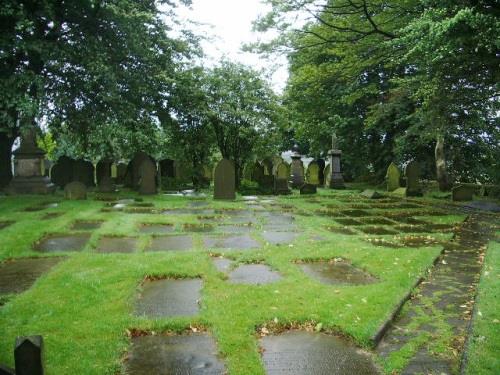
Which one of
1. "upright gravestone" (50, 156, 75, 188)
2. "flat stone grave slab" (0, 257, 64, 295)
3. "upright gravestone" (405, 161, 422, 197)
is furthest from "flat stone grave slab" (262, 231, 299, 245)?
"upright gravestone" (50, 156, 75, 188)

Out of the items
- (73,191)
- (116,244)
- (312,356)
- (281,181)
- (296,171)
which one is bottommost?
(312,356)

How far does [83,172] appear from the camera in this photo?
61.4 feet

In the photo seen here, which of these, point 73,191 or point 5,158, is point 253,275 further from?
point 5,158

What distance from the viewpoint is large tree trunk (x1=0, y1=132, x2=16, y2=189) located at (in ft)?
52.7

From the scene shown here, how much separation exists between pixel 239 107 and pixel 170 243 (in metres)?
12.3

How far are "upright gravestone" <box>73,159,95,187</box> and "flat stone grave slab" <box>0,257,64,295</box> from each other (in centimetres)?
1314

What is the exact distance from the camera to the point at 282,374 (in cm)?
301

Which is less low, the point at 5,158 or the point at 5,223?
the point at 5,158

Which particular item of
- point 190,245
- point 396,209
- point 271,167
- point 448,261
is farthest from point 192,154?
point 448,261

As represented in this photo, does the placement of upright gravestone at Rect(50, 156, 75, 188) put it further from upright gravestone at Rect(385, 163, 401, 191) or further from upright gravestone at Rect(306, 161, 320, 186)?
upright gravestone at Rect(385, 163, 401, 191)

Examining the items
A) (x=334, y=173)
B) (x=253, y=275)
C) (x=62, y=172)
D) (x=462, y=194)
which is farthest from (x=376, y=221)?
(x=62, y=172)

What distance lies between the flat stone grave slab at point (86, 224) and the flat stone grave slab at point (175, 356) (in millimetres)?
5558

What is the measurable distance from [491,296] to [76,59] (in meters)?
13.7

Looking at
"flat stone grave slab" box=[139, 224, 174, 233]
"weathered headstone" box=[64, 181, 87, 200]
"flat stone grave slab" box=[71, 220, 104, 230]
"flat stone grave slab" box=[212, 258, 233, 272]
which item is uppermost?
"weathered headstone" box=[64, 181, 87, 200]
